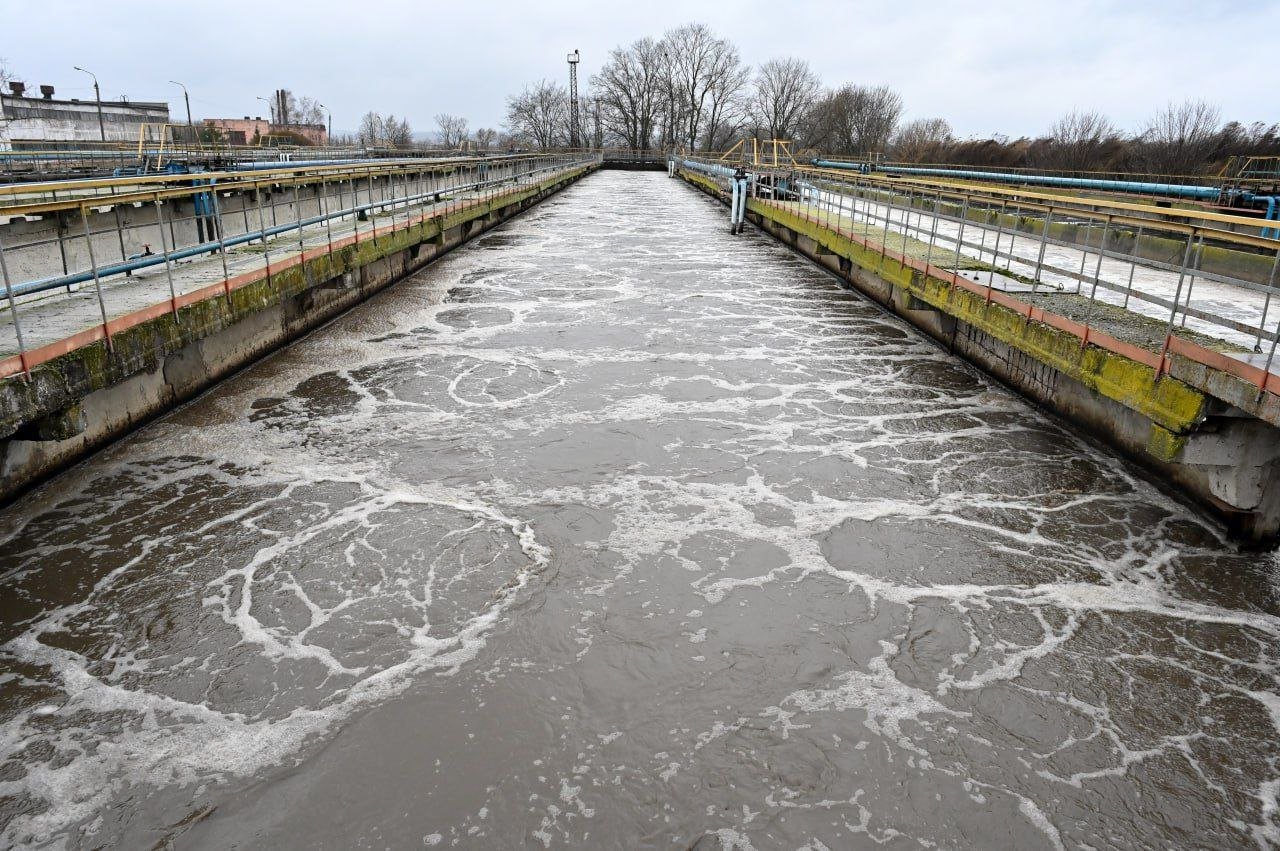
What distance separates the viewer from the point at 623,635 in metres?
5.51

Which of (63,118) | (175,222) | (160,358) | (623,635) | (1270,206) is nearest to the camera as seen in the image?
(623,635)

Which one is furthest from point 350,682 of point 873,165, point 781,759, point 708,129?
point 708,129

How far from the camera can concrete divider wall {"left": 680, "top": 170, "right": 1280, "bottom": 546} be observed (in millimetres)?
6688

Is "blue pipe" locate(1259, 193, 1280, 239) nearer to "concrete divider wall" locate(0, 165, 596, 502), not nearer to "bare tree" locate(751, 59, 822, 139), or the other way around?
"concrete divider wall" locate(0, 165, 596, 502)

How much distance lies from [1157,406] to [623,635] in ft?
16.7

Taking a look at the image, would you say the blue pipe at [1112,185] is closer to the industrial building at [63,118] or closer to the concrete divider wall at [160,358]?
the concrete divider wall at [160,358]

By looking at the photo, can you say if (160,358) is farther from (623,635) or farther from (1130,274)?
(1130,274)

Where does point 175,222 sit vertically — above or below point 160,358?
above

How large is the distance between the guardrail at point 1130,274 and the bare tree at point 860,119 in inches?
2548

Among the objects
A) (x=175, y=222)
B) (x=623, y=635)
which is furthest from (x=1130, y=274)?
(x=175, y=222)

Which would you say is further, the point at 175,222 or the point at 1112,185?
the point at 1112,185

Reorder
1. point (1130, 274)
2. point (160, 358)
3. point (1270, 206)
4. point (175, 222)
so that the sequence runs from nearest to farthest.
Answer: point (160, 358), point (1130, 274), point (175, 222), point (1270, 206)

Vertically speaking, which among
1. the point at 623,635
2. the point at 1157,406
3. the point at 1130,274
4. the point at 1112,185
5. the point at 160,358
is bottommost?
the point at 623,635

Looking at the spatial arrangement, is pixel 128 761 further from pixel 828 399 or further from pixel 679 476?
pixel 828 399
